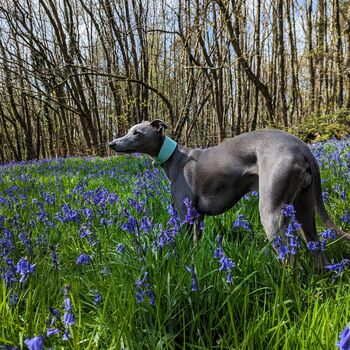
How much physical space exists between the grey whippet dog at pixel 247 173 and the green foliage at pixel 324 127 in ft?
26.9

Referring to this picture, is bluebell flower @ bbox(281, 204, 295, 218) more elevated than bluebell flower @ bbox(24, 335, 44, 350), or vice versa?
bluebell flower @ bbox(24, 335, 44, 350)

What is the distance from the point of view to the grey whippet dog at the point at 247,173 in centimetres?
246

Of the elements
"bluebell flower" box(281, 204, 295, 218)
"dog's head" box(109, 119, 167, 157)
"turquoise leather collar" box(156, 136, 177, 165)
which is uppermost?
"dog's head" box(109, 119, 167, 157)

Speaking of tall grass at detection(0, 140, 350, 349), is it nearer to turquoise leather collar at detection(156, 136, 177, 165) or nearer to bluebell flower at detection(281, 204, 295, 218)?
bluebell flower at detection(281, 204, 295, 218)

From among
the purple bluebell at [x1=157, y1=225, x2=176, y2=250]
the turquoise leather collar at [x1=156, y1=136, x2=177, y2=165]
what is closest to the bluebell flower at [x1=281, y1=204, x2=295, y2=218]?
→ the purple bluebell at [x1=157, y1=225, x2=176, y2=250]

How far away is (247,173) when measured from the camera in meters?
2.85

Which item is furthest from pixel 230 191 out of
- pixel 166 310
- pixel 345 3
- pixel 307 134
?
pixel 345 3

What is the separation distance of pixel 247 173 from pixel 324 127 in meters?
9.26

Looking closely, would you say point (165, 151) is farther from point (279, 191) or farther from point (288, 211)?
point (288, 211)

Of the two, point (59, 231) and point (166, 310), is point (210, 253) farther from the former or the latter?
point (59, 231)

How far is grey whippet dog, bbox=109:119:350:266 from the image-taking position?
96.9 inches

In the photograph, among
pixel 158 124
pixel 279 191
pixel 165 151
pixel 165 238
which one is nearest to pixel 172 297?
pixel 165 238

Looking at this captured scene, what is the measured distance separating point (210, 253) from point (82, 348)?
100 centimetres

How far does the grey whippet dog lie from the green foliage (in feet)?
26.9
